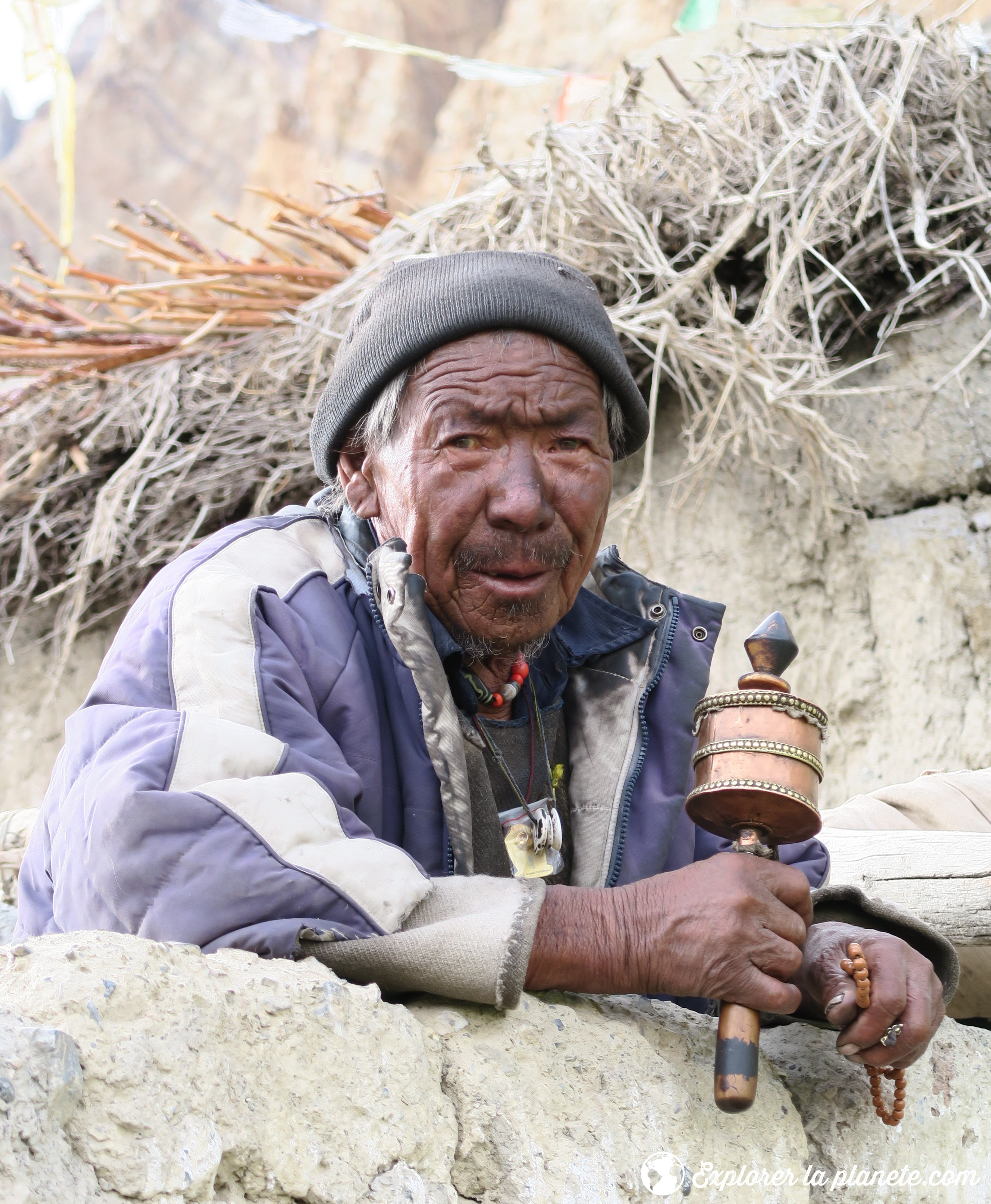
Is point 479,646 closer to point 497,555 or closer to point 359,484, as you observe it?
point 497,555

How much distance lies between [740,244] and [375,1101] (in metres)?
3.20

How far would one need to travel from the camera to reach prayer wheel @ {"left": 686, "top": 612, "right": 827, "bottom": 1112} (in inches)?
58.2

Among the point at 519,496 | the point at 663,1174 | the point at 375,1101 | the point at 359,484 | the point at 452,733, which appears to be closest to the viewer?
the point at 375,1101

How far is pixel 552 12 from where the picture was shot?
10930mm

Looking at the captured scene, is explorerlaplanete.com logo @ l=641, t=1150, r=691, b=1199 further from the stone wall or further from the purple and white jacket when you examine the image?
the purple and white jacket

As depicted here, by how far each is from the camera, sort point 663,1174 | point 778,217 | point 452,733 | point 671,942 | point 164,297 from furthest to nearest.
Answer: point 164,297 → point 778,217 → point 452,733 → point 671,942 → point 663,1174

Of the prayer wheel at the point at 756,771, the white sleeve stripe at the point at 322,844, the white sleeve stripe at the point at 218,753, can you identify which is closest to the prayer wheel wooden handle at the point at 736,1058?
the prayer wheel at the point at 756,771

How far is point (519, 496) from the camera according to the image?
1.94 m

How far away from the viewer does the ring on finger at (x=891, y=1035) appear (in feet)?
5.07

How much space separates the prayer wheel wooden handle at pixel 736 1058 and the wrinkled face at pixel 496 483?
76cm

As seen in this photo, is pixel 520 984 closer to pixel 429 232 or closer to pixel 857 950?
pixel 857 950

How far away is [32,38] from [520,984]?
27.1ft

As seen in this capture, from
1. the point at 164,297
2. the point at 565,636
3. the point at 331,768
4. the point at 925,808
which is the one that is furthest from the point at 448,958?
the point at 164,297

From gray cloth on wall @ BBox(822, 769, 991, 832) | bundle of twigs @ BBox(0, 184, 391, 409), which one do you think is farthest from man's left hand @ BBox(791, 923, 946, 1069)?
bundle of twigs @ BBox(0, 184, 391, 409)
